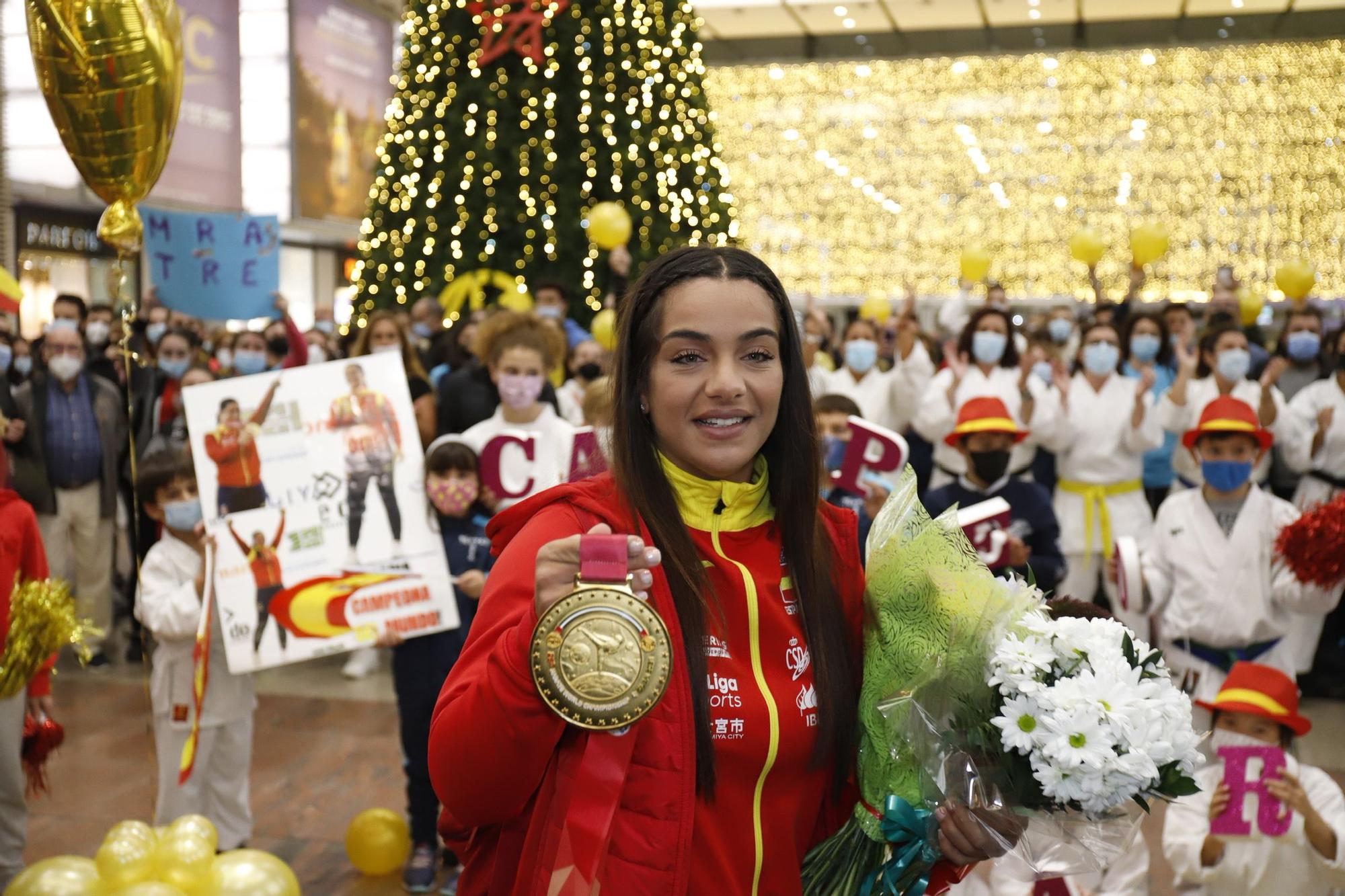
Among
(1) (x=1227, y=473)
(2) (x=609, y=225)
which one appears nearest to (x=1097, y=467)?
(1) (x=1227, y=473)

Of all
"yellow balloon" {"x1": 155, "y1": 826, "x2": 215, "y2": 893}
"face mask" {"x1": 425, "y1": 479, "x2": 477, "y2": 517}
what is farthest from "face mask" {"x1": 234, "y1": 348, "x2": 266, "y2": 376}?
"yellow balloon" {"x1": 155, "y1": 826, "x2": 215, "y2": 893}

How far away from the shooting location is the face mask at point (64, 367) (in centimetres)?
753

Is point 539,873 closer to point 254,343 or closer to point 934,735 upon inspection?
point 934,735

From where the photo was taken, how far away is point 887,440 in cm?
477

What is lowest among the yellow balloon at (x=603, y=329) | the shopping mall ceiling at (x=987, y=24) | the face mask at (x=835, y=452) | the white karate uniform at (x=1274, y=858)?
the white karate uniform at (x=1274, y=858)

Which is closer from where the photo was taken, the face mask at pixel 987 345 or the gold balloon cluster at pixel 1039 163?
the face mask at pixel 987 345

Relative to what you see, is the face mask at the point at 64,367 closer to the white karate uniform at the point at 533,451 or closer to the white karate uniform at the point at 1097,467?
the white karate uniform at the point at 533,451

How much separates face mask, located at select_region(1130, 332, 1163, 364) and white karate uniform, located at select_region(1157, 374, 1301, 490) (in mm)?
411

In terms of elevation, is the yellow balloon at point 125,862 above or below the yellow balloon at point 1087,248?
below

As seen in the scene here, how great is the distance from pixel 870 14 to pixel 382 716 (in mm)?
16788

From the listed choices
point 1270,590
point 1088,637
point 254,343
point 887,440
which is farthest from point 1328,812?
point 254,343

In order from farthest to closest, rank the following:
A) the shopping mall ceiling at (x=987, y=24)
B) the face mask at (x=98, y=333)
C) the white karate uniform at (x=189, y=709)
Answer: the shopping mall ceiling at (x=987, y=24)
the face mask at (x=98, y=333)
the white karate uniform at (x=189, y=709)

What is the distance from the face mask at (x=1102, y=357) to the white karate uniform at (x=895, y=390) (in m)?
1.15

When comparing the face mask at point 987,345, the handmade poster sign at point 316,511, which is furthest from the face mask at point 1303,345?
the handmade poster sign at point 316,511
